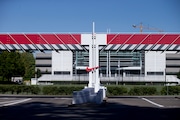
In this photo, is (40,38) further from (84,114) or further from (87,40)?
(84,114)

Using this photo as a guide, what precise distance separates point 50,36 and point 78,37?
277cm

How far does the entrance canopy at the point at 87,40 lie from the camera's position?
33094mm

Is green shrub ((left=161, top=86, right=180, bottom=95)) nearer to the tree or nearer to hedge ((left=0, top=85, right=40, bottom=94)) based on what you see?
hedge ((left=0, top=85, right=40, bottom=94))

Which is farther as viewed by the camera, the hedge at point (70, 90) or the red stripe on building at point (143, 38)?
the hedge at point (70, 90)

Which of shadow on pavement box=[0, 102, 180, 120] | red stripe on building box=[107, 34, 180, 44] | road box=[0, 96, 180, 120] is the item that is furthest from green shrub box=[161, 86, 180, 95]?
shadow on pavement box=[0, 102, 180, 120]

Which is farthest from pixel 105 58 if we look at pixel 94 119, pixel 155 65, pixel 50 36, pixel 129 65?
pixel 94 119

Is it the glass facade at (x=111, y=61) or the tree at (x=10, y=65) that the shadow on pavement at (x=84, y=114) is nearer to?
the tree at (x=10, y=65)

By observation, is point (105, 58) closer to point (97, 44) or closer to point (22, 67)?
point (22, 67)

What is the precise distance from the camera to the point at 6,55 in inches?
3376

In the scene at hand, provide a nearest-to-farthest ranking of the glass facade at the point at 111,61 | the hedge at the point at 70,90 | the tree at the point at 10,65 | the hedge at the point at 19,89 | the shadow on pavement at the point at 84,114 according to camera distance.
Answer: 1. the shadow on pavement at the point at 84,114
2. the hedge at the point at 70,90
3. the hedge at the point at 19,89
4. the tree at the point at 10,65
5. the glass facade at the point at 111,61

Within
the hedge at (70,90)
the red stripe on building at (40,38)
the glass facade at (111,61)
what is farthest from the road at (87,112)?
the glass facade at (111,61)

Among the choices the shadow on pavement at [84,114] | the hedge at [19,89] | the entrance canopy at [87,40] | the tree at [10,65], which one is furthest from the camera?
the tree at [10,65]

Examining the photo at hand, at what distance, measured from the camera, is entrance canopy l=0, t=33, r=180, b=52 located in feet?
109

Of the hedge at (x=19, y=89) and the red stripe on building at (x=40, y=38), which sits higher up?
the red stripe on building at (x=40, y=38)
